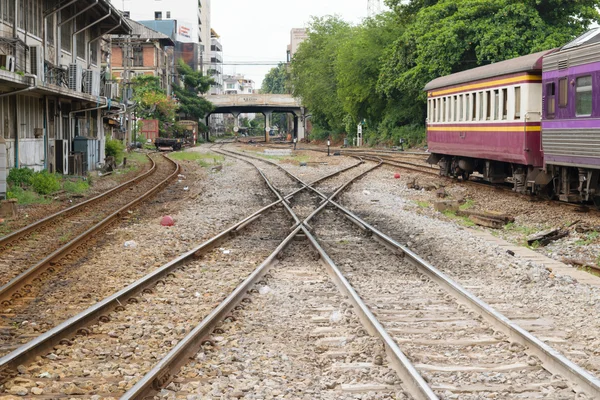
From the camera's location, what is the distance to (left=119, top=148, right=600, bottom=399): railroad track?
5340 mm

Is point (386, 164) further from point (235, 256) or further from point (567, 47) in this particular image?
point (235, 256)

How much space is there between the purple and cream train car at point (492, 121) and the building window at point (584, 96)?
89.0 inches

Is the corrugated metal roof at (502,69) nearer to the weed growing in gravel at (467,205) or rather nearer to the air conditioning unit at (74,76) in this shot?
the weed growing in gravel at (467,205)

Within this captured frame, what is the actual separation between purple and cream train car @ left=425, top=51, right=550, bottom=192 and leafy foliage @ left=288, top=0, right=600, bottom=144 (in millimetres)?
16476

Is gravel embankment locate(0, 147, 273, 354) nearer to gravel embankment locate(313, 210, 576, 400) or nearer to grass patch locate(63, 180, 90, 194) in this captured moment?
grass patch locate(63, 180, 90, 194)

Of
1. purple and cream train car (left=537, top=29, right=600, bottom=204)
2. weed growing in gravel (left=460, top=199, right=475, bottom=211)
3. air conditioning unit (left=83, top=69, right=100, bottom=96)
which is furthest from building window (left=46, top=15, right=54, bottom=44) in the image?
purple and cream train car (left=537, top=29, right=600, bottom=204)

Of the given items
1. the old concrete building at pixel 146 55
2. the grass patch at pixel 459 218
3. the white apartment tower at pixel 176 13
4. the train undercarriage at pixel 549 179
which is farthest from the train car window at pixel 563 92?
the white apartment tower at pixel 176 13

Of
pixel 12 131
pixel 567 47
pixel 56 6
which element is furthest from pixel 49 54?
pixel 567 47

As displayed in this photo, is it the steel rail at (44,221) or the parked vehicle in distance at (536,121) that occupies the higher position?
the parked vehicle in distance at (536,121)

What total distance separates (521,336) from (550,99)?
10.7m

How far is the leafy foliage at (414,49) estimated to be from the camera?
40.3 m

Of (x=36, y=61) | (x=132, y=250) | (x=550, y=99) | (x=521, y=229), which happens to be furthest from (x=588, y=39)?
(x=36, y=61)

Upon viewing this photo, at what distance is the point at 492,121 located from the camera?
1930cm

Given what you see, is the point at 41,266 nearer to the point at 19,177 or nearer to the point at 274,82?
the point at 19,177
